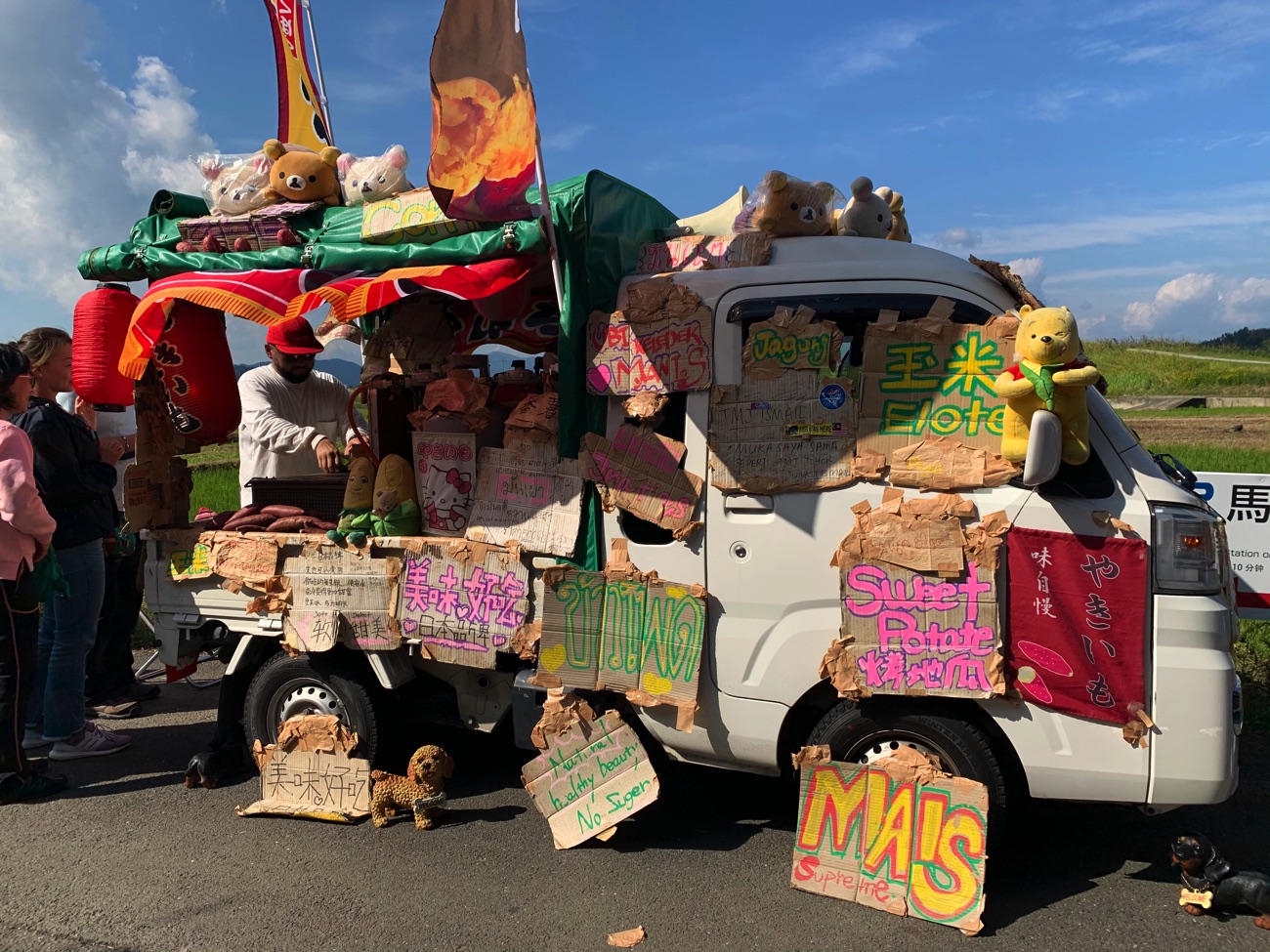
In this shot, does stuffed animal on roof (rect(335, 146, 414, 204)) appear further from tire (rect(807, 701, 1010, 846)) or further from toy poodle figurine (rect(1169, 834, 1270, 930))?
toy poodle figurine (rect(1169, 834, 1270, 930))

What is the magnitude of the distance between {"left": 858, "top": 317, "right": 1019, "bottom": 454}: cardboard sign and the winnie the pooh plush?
4.2 inches

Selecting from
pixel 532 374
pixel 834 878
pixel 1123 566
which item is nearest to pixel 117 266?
pixel 532 374

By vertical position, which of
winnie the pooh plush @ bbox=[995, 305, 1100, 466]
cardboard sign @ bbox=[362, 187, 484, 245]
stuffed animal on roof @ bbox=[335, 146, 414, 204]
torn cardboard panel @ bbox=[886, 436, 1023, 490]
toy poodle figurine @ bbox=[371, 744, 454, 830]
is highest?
stuffed animal on roof @ bbox=[335, 146, 414, 204]

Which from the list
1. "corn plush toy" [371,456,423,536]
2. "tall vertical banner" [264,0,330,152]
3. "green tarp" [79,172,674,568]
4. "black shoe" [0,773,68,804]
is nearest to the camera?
"green tarp" [79,172,674,568]

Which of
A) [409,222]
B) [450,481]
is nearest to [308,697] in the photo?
[450,481]

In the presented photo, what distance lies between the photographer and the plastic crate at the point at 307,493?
4836 mm

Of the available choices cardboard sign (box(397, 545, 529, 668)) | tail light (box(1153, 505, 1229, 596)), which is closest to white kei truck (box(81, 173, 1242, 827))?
tail light (box(1153, 505, 1229, 596))

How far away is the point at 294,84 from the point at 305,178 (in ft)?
7.01

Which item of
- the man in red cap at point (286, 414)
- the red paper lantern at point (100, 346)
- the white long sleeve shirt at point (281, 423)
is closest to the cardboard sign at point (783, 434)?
the man in red cap at point (286, 414)

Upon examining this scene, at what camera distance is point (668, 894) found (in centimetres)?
358

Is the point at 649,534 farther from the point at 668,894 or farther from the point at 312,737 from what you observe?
the point at 312,737

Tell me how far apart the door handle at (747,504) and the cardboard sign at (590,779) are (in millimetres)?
1048

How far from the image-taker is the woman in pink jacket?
4410 mm

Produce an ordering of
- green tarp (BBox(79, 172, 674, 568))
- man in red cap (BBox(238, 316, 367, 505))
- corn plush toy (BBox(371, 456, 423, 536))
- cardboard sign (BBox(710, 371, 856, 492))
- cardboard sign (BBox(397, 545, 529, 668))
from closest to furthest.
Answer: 1. cardboard sign (BBox(710, 371, 856, 492))
2. green tarp (BBox(79, 172, 674, 568))
3. cardboard sign (BBox(397, 545, 529, 668))
4. corn plush toy (BBox(371, 456, 423, 536))
5. man in red cap (BBox(238, 316, 367, 505))
